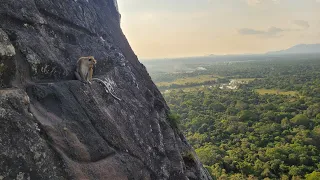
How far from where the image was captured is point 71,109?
1055 centimetres

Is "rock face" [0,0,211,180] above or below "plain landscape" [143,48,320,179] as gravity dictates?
above

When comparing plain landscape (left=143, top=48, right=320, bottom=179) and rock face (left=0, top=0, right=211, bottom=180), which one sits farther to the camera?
plain landscape (left=143, top=48, right=320, bottom=179)

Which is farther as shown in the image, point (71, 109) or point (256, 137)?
point (256, 137)

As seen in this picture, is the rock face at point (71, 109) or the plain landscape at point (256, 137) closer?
the rock face at point (71, 109)

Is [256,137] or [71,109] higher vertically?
[71,109]

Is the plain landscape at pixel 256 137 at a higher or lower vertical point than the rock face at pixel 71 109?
lower

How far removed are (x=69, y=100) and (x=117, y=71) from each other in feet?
14.5

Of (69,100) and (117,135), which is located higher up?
(69,100)

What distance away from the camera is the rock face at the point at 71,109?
845cm

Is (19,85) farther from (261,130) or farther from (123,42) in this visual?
(261,130)

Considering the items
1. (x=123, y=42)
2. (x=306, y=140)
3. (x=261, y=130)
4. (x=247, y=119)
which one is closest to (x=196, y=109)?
(x=247, y=119)

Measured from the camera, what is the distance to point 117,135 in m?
11.7

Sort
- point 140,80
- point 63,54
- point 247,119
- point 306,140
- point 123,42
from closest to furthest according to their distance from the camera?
1. point 63,54
2. point 140,80
3. point 123,42
4. point 306,140
5. point 247,119

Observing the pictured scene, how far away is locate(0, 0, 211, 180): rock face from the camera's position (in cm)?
845
